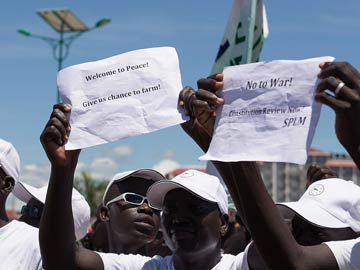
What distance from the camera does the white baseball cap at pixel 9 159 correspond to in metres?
4.64

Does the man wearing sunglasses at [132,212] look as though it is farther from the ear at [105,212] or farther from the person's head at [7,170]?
the person's head at [7,170]

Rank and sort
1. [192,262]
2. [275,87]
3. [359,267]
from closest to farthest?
[275,87], [359,267], [192,262]

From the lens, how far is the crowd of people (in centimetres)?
337

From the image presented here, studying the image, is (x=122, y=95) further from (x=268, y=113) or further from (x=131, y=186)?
(x=131, y=186)

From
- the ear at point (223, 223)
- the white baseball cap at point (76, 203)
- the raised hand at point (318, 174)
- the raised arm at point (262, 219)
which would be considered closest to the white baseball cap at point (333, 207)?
the ear at point (223, 223)

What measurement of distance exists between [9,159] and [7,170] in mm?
66

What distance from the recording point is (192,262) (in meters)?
3.96

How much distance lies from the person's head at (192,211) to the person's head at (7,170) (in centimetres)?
85

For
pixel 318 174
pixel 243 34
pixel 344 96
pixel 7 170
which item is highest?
pixel 344 96

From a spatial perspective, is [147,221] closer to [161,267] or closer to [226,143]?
[161,267]

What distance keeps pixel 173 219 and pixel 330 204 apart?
723 millimetres

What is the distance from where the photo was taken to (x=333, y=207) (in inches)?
160

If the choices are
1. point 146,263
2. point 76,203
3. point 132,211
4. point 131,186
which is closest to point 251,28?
point 131,186

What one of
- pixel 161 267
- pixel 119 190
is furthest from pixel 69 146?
pixel 119 190
